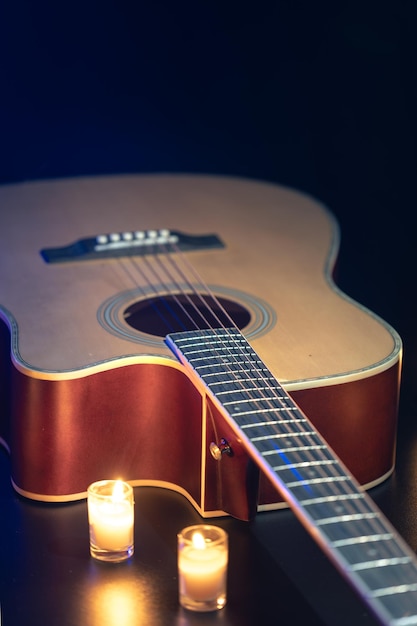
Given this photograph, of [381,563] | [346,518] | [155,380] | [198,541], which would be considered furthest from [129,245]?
[381,563]

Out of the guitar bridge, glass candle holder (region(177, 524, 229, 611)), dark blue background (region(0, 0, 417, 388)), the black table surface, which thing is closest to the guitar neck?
glass candle holder (region(177, 524, 229, 611))

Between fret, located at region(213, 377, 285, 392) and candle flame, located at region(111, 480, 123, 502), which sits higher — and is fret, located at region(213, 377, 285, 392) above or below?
above

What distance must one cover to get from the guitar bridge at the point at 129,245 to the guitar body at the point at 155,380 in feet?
0.10

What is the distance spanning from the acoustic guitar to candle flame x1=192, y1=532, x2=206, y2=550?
0.17 m

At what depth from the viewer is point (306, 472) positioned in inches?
74.5

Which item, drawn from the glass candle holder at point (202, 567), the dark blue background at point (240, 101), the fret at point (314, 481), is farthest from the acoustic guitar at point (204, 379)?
the dark blue background at point (240, 101)

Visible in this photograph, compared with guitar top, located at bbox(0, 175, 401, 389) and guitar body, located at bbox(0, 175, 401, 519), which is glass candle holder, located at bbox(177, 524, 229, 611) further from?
guitar top, located at bbox(0, 175, 401, 389)

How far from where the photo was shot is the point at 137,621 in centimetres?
200

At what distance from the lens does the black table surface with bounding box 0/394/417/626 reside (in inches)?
79.7

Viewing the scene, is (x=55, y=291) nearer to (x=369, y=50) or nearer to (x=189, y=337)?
(x=189, y=337)

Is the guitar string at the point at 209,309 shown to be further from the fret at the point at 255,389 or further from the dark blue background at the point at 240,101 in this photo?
the dark blue background at the point at 240,101

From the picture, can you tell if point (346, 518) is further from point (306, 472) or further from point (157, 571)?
point (157, 571)

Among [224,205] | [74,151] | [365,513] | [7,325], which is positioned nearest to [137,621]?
[365,513]

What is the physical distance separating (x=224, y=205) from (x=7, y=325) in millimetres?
976
